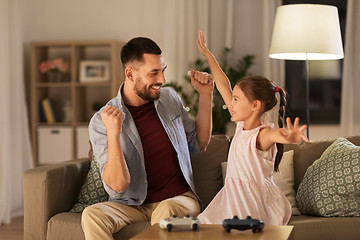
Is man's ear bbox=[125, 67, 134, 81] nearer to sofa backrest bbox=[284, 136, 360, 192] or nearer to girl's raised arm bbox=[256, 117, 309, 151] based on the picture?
girl's raised arm bbox=[256, 117, 309, 151]

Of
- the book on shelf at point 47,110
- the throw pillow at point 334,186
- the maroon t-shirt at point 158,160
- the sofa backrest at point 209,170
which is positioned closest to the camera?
the maroon t-shirt at point 158,160

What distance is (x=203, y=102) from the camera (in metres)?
2.76

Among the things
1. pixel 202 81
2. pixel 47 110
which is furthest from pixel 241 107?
pixel 47 110

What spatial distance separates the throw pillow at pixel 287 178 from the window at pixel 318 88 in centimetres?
228

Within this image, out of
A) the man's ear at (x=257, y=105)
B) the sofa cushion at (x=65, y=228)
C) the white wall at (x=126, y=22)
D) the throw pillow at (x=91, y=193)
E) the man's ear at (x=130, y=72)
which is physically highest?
the white wall at (x=126, y=22)

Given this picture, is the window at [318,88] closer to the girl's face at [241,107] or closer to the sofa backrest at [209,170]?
the sofa backrest at [209,170]

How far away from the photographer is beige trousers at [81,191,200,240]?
243 cm

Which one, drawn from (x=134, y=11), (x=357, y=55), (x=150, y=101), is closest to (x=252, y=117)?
(x=150, y=101)

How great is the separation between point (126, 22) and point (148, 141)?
3049mm

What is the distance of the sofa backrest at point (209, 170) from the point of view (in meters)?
3.13

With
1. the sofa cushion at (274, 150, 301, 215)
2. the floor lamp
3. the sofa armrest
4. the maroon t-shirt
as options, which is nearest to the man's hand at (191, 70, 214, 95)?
the maroon t-shirt

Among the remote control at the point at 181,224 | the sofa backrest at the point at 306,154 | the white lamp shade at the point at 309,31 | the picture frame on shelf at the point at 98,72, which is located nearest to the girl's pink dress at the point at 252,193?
the remote control at the point at 181,224

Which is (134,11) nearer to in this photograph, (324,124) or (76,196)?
(324,124)

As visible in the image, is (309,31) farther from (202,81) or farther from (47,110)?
(47,110)
